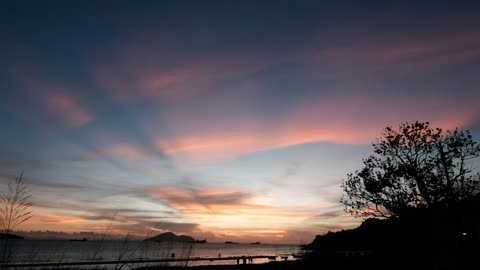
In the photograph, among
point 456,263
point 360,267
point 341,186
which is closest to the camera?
point 456,263

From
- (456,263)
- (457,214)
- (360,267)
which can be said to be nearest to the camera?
(456,263)

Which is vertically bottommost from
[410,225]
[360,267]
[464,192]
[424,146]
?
[360,267]

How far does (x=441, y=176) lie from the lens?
2242 cm

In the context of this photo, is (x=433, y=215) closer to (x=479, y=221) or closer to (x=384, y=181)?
(x=384, y=181)

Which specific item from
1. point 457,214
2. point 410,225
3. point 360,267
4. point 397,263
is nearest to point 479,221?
point 457,214

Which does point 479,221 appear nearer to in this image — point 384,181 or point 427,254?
point 427,254

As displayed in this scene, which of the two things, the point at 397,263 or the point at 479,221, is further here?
the point at 479,221

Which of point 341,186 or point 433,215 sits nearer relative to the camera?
point 433,215

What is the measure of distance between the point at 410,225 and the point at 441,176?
405cm

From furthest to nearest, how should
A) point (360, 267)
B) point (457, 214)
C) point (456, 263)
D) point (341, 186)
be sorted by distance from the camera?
point (341, 186), point (457, 214), point (360, 267), point (456, 263)

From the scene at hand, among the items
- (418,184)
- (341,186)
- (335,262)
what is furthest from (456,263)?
(341,186)

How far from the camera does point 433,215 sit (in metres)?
21.8

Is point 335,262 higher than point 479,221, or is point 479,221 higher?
point 479,221

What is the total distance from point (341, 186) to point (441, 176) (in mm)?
6796
